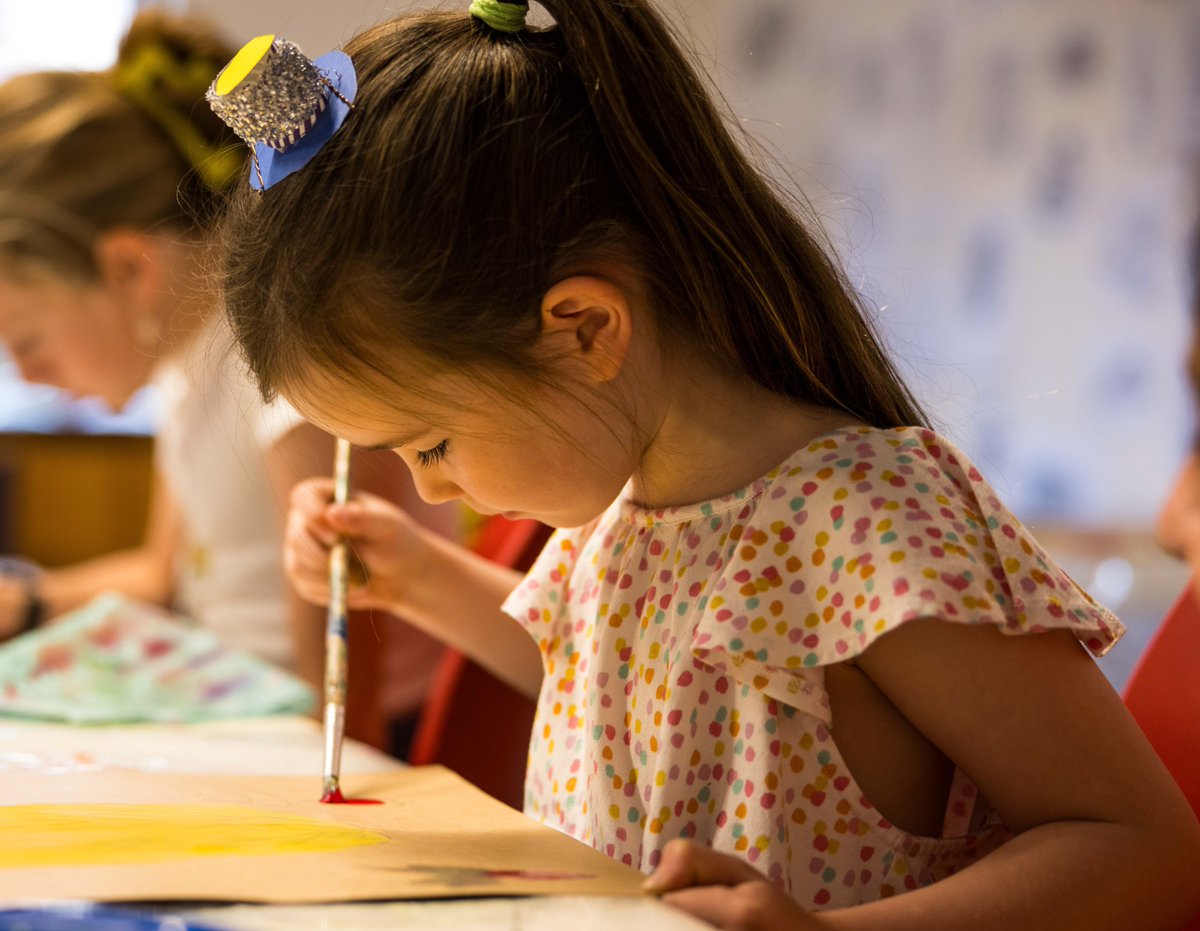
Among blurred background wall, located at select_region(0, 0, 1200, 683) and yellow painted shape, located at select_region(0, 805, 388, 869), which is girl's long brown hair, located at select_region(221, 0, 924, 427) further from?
blurred background wall, located at select_region(0, 0, 1200, 683)

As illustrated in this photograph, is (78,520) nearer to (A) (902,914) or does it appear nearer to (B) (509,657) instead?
(B) (509,657)

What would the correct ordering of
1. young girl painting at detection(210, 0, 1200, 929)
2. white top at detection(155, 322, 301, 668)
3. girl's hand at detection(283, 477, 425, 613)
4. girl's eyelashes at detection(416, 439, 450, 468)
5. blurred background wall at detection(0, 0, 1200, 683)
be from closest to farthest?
young girl painting at detection(210, 0, 1200, 929)
girl's eyelashes at detection(416, 439, 450, 468)
girl's hand at detection(283, 477, 425, 613)
white top at detection(155, 322, 301, 668)
blurred background wall at detection(0, 0, 1200, 683)

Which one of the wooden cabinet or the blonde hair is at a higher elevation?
the blonde hair

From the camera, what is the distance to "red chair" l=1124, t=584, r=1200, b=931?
63 centimetres

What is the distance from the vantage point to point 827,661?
57cm

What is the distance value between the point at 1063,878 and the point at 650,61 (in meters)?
0.39

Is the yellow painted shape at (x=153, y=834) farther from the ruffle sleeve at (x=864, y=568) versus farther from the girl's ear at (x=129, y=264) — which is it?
the girl's ear at (x=129, y=264)

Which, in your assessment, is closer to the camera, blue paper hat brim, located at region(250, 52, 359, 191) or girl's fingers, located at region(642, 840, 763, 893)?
girl's fingers, located at region(642, 840, 763, 893)

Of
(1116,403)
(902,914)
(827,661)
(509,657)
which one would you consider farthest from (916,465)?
(1116,403)

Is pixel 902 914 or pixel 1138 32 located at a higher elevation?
pixel 1138 32

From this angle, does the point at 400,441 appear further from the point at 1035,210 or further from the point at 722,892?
the point at 1035,210

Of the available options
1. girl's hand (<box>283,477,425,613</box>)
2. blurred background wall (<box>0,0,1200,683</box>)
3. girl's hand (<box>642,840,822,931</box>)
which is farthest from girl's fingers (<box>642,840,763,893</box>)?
blurred background wall (<box>0,0,1200,683</box>)

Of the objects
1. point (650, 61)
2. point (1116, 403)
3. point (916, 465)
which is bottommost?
point (1116, 403)

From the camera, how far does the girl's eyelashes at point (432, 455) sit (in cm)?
65
